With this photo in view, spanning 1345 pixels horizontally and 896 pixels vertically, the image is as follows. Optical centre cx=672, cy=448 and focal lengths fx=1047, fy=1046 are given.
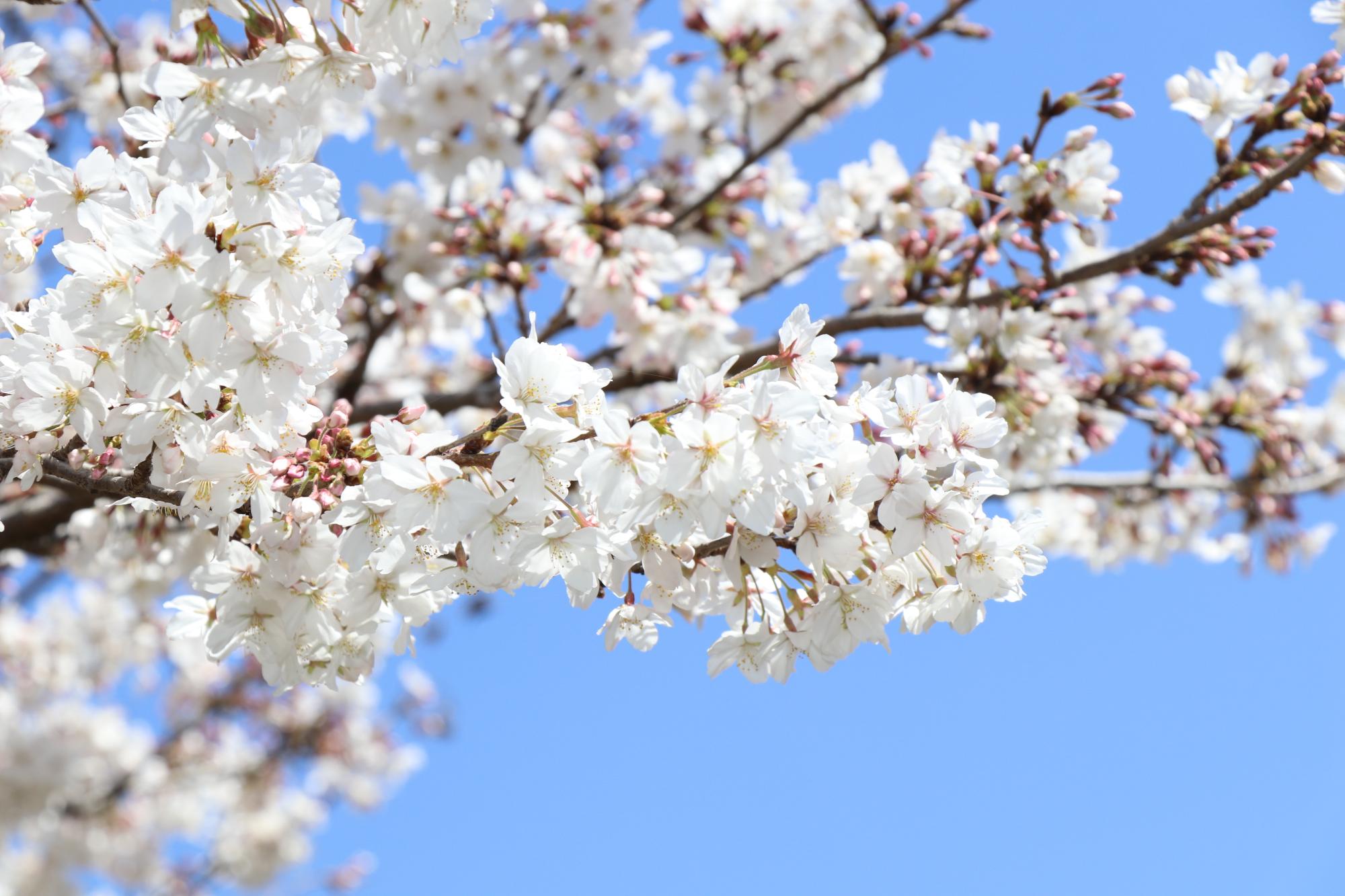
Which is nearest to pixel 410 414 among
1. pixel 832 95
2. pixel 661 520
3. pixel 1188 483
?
pixel 661 520

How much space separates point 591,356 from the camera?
470 centimetres

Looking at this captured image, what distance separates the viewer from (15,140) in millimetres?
2320

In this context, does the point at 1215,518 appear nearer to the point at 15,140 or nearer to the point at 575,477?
the point at 575,477

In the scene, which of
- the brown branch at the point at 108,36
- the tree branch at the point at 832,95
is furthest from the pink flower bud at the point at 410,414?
the tree branch at the point at 832,95

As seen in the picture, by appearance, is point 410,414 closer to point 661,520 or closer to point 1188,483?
point 661,520

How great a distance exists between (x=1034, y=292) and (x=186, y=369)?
2.71 m

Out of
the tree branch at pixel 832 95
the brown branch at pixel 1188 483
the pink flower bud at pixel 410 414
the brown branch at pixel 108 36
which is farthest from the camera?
the brown branch at pixel 1188 483

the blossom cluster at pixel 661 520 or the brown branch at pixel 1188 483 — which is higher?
the brown branch at pixel 1188 483

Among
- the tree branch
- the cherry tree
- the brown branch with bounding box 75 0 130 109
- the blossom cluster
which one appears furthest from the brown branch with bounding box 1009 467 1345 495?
the brown branch with bounding box 75 0 130 109

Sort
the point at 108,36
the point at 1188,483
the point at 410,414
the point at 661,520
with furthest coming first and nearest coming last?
the point at 1188,483 → the point at 108,36 → the point at 410,414 → the point at 661,520

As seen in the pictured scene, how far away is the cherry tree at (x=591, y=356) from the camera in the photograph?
5.97 feet

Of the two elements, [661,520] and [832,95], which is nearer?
[661,520]

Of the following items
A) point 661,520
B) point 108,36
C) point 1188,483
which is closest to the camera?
point 661,520

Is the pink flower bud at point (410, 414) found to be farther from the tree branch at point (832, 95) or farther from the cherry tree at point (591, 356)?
the tree branch at point (832, 95)
